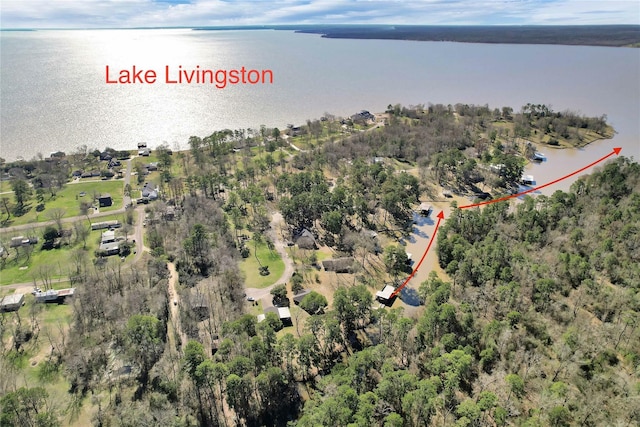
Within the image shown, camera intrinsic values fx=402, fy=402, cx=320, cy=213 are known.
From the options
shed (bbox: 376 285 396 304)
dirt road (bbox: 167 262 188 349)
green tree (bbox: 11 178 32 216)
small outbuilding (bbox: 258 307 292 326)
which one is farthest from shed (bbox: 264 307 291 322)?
green tree (bbox: 11 178 32 216)

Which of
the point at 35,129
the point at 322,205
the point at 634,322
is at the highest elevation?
the point at 634,322

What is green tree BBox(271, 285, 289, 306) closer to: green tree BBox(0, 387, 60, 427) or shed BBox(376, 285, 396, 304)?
shed BBox(376, 285, 396, 304)

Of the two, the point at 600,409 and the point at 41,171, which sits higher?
the point at 600,409

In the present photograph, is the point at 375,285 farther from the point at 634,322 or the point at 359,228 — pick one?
the point at 634,322

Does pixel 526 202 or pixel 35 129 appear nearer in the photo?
pixel 526 202

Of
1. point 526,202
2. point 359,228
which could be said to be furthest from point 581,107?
point 359,228

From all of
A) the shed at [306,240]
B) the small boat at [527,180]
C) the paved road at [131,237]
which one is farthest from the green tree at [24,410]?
the small boat at [527,180]
